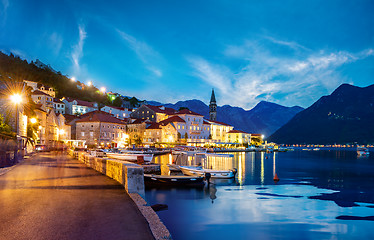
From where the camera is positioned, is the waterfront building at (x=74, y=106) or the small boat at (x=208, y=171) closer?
the small boat at (x=208, y=171)

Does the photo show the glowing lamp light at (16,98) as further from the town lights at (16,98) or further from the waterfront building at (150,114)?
the waterfront building at (150,114)

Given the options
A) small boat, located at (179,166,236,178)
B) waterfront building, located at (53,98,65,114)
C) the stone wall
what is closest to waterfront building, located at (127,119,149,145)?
waterfront building, located at (53,98,65,114)

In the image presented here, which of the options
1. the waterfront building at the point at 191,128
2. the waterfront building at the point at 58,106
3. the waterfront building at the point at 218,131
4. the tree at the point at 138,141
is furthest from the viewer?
the waterfront building at the point at 218,131

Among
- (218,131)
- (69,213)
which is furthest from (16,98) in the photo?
(218,131)

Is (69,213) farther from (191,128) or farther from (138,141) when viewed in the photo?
(191,128)

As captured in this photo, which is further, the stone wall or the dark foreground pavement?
the stone wall

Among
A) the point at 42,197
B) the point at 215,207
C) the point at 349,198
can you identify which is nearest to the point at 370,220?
the point at 349,198

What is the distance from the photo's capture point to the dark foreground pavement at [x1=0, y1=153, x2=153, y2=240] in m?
6.55

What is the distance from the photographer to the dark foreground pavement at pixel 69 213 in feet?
21.5

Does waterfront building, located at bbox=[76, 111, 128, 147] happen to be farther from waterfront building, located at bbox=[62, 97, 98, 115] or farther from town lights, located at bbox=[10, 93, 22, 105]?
town lights, located at bbox=[10, 93, 22, 105]

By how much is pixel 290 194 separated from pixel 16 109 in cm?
3392

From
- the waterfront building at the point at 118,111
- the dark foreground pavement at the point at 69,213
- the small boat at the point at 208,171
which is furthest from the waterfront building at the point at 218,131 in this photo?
the dark foreground pavement at the point at 69,213

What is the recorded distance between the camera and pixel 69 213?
26.9 ft

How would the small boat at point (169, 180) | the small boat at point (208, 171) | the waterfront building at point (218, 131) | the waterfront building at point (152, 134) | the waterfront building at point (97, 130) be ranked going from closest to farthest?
the small boat at point (169, 180) < the small boat at point (208, 171) < the waterfront building at point (97, 130) < the waterfront building at point (152, 134) < the waterfront building at point (218, 131)
